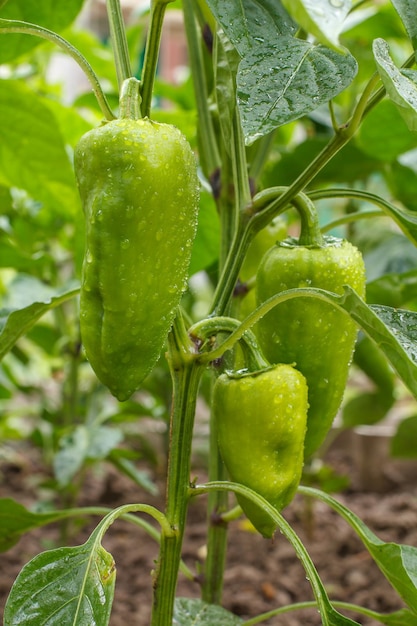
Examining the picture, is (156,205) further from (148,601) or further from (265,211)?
(148,601)

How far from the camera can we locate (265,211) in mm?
586

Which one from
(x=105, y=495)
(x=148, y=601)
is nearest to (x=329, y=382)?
(x=148, y=601)

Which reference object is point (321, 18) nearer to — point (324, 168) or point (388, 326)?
point (388, 326)

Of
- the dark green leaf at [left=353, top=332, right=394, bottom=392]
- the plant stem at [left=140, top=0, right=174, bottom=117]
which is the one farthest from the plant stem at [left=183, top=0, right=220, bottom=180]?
the dark green leaf at [left=353, top=332, right=394, bottom=392]

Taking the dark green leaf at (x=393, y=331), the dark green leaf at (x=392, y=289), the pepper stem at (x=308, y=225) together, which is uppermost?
Result: the pepper stem at (x=308, y=225)

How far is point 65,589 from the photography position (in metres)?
0.53

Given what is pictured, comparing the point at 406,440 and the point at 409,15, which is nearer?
the point at 409,15

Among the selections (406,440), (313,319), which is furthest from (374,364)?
(313,319)

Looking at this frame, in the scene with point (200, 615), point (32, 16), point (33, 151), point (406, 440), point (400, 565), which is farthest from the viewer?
point (406, 440)

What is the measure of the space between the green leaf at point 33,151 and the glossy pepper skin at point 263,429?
0.39 metres

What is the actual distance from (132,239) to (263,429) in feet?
0.57

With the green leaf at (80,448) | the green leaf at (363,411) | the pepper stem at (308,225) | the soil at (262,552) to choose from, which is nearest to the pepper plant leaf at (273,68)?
the pepper stem at (308,225)

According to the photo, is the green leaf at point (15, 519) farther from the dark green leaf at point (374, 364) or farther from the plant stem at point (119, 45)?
the dark green leaf at point (374, 364)

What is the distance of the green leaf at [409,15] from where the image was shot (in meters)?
0.48
